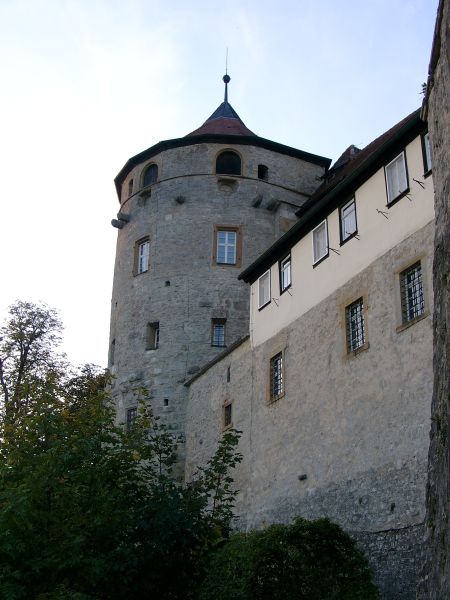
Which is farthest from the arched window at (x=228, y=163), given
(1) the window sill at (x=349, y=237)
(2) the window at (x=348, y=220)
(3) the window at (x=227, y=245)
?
(1) the window sill at (x=349, y=237)

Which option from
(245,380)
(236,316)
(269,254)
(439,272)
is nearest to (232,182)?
(236,316)

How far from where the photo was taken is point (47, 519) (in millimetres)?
12188

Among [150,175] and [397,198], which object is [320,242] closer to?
[397,198]

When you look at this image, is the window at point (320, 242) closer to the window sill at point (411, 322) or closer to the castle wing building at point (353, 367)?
the castle wing building at point (353, 367)

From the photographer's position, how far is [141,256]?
97.2ft

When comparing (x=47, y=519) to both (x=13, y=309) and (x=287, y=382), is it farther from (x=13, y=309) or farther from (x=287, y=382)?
(x=13, y=309)

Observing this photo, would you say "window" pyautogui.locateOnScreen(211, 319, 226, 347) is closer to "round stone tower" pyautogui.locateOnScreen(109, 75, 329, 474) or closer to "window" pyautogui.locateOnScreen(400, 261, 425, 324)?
"round stone tower" pyautogui.locateOnScreen(109, 75, 329, 474)

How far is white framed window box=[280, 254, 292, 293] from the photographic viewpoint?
21347 mm

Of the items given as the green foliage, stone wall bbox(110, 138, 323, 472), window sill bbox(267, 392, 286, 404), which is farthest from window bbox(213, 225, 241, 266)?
the green foliage

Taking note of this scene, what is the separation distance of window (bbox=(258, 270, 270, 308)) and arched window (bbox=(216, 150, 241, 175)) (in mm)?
8051

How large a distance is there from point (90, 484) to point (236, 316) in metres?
14.7

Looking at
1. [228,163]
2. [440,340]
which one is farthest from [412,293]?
[228,163]

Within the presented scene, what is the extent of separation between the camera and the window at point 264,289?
73.9ft

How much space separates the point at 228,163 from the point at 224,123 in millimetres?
3218
